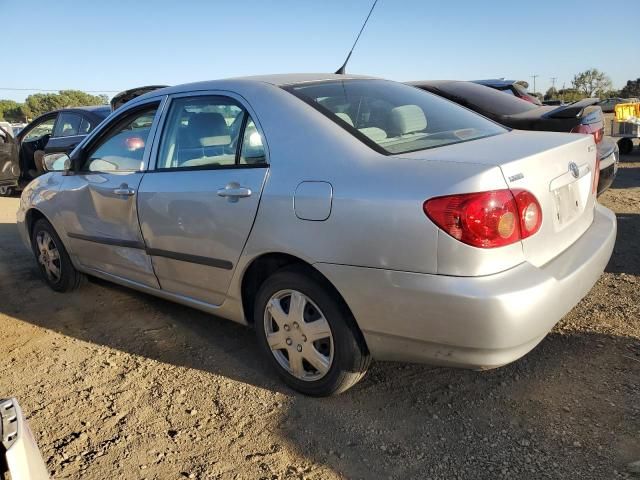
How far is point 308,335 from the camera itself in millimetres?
2623

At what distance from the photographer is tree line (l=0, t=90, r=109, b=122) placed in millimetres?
70750

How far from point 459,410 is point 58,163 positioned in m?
3.38

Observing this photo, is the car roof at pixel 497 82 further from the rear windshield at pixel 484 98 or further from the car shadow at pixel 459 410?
the car shadow at pixel 459 410

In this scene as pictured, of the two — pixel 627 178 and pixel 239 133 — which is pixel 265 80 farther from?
pixel 627 178

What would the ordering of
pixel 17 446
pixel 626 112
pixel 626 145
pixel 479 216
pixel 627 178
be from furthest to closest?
pixel 626 145, pixel 626 112, pixel 627 178, pixel 479 216, pixel 17 446

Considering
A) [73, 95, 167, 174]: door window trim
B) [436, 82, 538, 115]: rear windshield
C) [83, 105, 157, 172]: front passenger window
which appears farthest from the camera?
[436, 82, 538, 115]: rear windshield

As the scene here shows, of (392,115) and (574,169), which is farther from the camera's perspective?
(392,115)

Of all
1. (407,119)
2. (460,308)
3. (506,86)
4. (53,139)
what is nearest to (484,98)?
(506,86)

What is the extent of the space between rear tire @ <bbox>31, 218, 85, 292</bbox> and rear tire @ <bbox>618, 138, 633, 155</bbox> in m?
11.7

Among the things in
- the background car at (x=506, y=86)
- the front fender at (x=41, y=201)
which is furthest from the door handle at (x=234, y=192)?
→ the background car at (x=506, y=86)

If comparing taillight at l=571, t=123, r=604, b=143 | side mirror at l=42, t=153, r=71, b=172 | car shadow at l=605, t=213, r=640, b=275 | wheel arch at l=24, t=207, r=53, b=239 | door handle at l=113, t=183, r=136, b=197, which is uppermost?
side mirror at l=42, t=153, r=71, b=172

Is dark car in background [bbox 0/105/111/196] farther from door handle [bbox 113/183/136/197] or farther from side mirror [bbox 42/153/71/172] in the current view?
door handle [bbox 113/183/136/197]

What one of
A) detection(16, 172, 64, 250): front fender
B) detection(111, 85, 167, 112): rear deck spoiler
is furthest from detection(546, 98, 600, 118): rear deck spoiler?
detection(111, 85, 167, 112): rear deck spoiler

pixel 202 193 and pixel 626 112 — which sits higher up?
pixel 202 193
